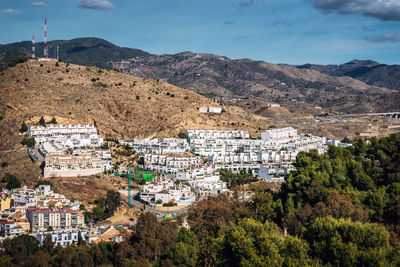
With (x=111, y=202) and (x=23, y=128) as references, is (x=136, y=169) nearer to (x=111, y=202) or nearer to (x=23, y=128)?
(x=111, y=202)

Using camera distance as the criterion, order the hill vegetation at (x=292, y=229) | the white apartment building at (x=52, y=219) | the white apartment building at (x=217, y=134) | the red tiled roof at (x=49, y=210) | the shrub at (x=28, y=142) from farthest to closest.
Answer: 1. the white apartment building at (x=217, y=134)
2. the shrub at (x=28, y=142)
3. the red tiled roof at (x=49, y=210)
4. the white apartment building at (x=52, y=219)
5. the hill vegetation at (x=292, y=229)

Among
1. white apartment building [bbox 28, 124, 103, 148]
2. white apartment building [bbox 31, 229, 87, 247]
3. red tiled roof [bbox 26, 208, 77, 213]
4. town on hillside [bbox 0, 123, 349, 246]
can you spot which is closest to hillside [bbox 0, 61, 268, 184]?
white apartment building [bbox 28, 124, 103, 148]

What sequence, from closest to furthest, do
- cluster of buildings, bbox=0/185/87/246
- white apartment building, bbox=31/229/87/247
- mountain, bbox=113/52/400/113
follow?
white apartment building, bbox=31/229/87/247, cluster of buildings, bbox=0/185/87/246, mountain, bbox=113/52/400/113

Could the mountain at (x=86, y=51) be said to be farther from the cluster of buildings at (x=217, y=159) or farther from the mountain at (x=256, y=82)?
the cluster of buildings at (x=217, y=159)

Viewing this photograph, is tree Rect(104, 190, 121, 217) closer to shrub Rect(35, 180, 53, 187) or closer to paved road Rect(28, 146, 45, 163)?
shrub Rect(35, 180, 53, 187)

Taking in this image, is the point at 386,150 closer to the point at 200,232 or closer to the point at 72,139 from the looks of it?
the point at 200,232

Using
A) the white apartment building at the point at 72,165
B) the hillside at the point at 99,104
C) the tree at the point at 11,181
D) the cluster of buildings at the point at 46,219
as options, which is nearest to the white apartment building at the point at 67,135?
the hillside at the point at 99,104
